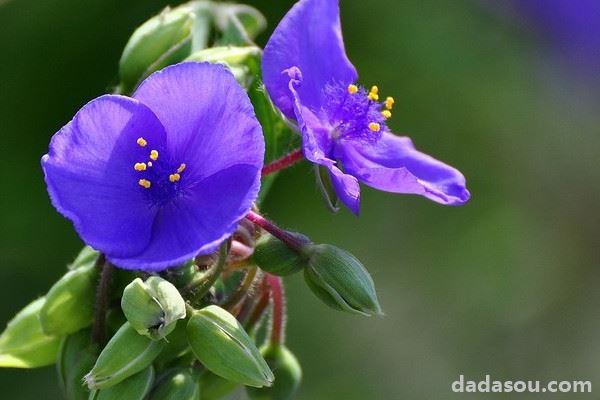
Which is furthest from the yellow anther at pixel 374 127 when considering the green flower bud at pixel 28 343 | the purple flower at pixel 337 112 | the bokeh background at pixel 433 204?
the bokeh background at pixel 433 204

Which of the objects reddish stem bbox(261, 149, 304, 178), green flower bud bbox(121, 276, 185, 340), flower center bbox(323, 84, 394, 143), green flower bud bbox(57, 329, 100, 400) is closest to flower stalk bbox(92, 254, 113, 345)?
green flower bud bbox(57, 329, 100, 400)

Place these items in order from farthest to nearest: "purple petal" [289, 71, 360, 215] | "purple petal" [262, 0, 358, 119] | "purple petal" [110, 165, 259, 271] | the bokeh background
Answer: the bokeh background < "purple petal" [262, 0, 358, 119] < "purple petal" [289, 71, 360, 215] < "purple petal" [110, 165, 259, 271]

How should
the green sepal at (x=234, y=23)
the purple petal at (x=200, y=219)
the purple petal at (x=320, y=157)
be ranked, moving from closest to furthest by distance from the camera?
the purple petal at (x=200, y=219) → the purple petal at (x=320, y=157) → the green sepal at (x=234, y=23)

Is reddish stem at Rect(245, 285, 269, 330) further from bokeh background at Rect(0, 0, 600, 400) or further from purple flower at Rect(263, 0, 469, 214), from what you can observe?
bokeh background at Rect(0, 0, 600, 400)

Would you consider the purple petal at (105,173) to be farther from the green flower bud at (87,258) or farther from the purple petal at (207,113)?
the green flower bud at (87,258)

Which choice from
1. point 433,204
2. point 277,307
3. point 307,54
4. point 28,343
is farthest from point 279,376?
point 433,204

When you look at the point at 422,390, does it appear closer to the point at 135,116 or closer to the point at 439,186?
the point at 439,186
